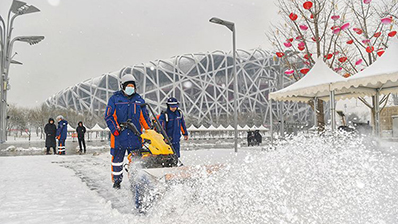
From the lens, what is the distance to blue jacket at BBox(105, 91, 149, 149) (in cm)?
420

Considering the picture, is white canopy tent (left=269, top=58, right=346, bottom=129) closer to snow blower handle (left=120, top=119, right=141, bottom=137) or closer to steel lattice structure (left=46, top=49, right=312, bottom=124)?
snow blower handle (left=120, top=119, right=141, bottom=137)

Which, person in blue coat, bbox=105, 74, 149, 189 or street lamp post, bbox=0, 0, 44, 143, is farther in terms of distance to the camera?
street lamp post, bbox=0, 0, 44, 143

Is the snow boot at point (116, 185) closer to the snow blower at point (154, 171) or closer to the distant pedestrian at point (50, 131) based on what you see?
the snow blower at point (154, 171)

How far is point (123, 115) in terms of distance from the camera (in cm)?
430

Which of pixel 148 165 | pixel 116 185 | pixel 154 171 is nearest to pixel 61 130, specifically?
pixel 116 185

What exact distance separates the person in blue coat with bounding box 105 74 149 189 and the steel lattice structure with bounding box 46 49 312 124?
57.8 m

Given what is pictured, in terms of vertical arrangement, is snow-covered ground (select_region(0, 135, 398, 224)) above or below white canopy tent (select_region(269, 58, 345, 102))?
below

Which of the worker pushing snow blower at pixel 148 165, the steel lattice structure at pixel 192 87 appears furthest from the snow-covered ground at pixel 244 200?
the steel lattice structure at pixel 192 87

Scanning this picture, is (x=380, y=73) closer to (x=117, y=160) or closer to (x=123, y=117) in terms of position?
(x=123, y=117)

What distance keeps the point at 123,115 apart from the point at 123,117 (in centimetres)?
3

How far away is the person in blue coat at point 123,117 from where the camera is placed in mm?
4203

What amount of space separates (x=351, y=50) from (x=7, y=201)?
15.9 m

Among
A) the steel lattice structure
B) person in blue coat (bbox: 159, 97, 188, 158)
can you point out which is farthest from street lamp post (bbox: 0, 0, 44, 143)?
the steel lattice structure

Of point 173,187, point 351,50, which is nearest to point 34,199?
point 173,187
